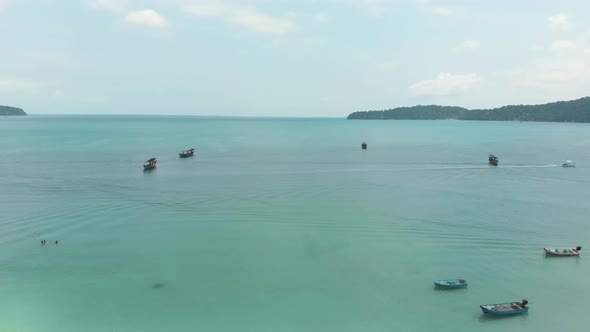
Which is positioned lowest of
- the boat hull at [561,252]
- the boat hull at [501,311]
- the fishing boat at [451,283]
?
the boat hull at [501,311]

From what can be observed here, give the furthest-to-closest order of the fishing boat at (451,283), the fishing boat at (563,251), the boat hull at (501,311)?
the fishing boat at (563,251), the fishing boat at (451,283), the boat hull at (501,311)

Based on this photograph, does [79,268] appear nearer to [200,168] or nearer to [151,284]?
[151,284]

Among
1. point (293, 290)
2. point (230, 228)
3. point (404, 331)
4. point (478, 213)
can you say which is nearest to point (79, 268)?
point (230, 228)

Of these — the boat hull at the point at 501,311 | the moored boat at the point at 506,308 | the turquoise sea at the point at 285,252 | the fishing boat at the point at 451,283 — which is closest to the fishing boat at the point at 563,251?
the turquoise sea at the point at 285,252

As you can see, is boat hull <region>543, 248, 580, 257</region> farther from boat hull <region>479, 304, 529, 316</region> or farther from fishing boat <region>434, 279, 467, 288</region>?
boat hull <region>479, 304, 529, 316</region>

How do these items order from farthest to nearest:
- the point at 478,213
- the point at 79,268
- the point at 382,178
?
the point at 382,178 < the point at 478,213 < the point at 79,268

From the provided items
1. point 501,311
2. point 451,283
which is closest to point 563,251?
point 451,283

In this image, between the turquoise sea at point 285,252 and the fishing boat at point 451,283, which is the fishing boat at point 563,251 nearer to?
the turquoise sea at point 285,252

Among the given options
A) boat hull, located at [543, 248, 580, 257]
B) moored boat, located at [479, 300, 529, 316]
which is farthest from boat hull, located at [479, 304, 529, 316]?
boat hull, located at [543, 248, 580, 257]
